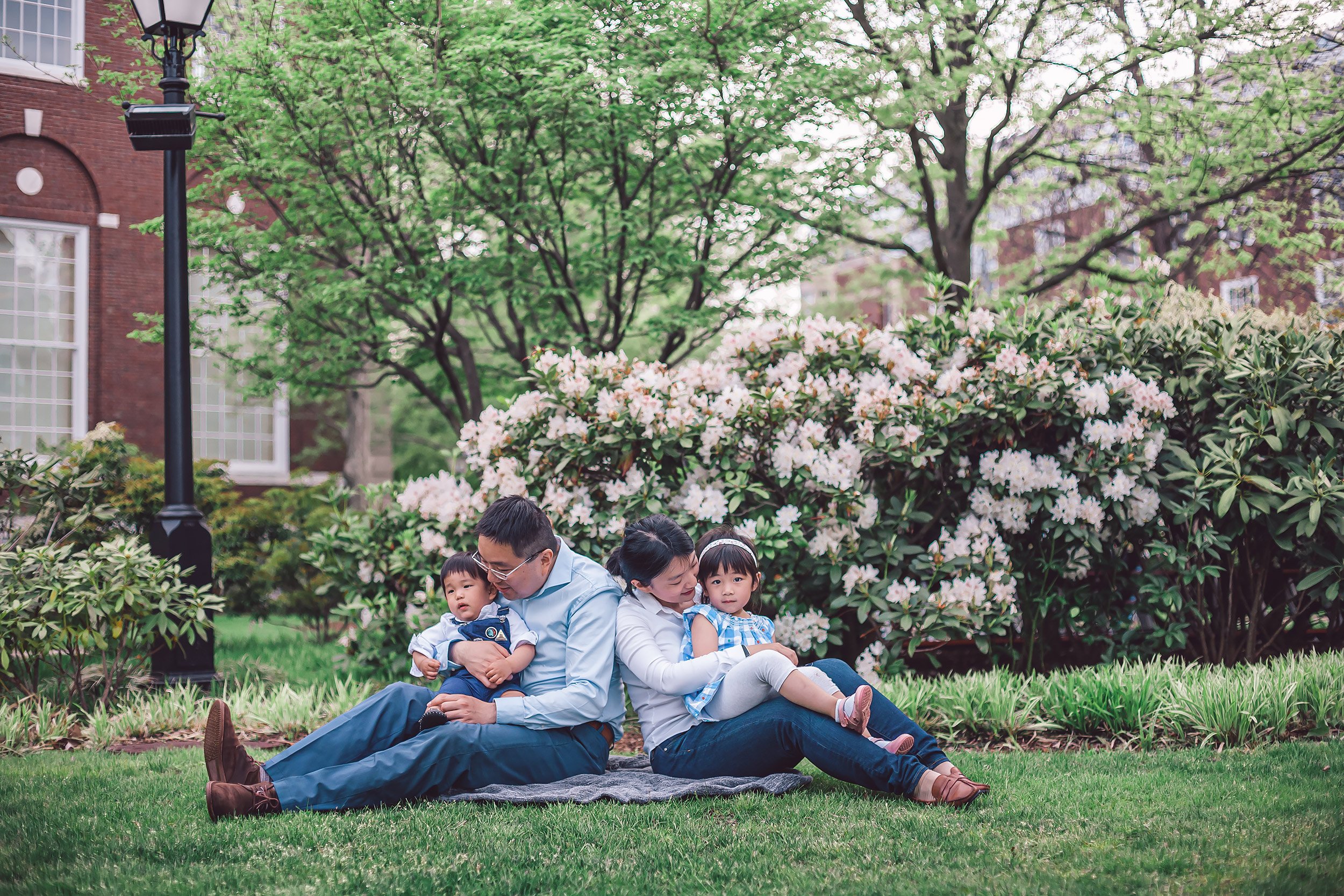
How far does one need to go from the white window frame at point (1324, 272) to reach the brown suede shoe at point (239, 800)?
469 inches

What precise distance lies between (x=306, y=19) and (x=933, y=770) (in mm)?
9164

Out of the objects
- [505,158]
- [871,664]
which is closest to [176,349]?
[505,158]

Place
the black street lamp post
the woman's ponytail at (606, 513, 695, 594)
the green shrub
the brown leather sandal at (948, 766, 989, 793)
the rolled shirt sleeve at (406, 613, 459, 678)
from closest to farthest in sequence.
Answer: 1. the brown leather sandal at (948, 766, 989, 793)
2. the woman's ponytail at (606, 513, 695, 594)
3. the rolled shirt sleeve at (406, 613, 459, 678)
4. the black street lamp post
5. the green shrub

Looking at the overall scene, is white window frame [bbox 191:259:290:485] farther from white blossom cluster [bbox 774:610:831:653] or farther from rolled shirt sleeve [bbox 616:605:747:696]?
rolled shirt sleeve [bbox 616:605:747:696]

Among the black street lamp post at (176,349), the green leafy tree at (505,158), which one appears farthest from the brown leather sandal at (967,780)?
the green leafy tree at (505,158)

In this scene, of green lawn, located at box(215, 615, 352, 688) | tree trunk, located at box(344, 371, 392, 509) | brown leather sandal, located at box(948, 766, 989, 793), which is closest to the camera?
brown leather sandal, located at box(948, 766, 989, 793)

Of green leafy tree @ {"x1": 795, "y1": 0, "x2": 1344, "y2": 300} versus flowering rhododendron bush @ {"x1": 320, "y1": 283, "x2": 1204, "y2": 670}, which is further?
green leafy tree @ {"x1": 795, "y1": 0, "x2": 1344, "y2": 300}

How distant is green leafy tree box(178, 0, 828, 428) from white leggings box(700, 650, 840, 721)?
6404 millimetres

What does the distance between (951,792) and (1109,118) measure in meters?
11.3

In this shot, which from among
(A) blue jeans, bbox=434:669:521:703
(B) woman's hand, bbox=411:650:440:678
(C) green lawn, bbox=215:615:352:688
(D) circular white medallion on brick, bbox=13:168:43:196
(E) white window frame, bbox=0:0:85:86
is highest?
(E) white window frame, bbox=0:0:85:86

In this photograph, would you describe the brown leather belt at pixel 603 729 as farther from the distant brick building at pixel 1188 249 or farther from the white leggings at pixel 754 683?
the distant brick building at pixel 1188 249

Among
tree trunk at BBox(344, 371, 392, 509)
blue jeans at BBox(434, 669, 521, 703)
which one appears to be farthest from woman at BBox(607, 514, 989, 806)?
tree trunk at BBox(344, 371, 392, 509)

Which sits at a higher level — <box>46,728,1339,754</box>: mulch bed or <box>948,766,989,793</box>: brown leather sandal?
<box>948,766,989,793</box>: brown leather sandal

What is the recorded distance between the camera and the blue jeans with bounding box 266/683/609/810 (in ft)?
12.7
